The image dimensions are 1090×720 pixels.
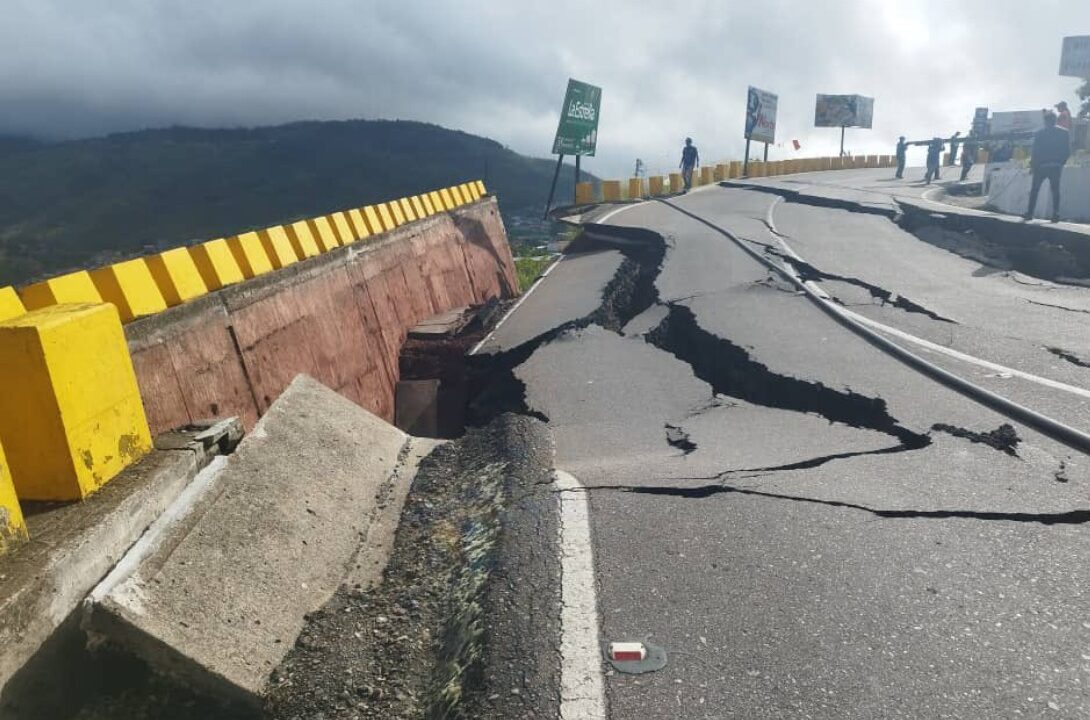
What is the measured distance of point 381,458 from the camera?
5.27m

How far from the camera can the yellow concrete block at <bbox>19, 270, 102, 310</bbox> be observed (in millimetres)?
4281

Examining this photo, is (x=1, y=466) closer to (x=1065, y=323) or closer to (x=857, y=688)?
(x=857, y=688)

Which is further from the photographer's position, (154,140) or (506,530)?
(154,140)

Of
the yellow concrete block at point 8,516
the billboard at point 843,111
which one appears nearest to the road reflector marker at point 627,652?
the yellow concrete block at point 8,516

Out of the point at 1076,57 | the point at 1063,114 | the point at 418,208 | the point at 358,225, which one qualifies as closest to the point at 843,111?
the point at 1076,57

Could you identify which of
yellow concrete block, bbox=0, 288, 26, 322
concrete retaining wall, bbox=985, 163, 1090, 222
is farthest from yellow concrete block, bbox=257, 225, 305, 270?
concrete retaining wall, bbox=985, 163, 1090, 222

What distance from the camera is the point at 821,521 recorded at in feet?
13.1

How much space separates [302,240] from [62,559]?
5.04 metres

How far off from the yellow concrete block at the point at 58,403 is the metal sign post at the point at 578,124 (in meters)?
23.2

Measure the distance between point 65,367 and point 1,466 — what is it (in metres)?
0.56

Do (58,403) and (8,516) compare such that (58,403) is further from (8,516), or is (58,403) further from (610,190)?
(610,190)

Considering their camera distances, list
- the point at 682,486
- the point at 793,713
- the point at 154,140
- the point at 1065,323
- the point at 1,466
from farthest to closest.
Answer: the point at 154,140 → the point at 1065,323 → the point at 682,486 → the point at 1,466 → the point at 793,713

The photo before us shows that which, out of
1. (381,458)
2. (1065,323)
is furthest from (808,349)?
(381,458)

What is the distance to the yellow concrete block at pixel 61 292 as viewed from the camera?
4.28 m
